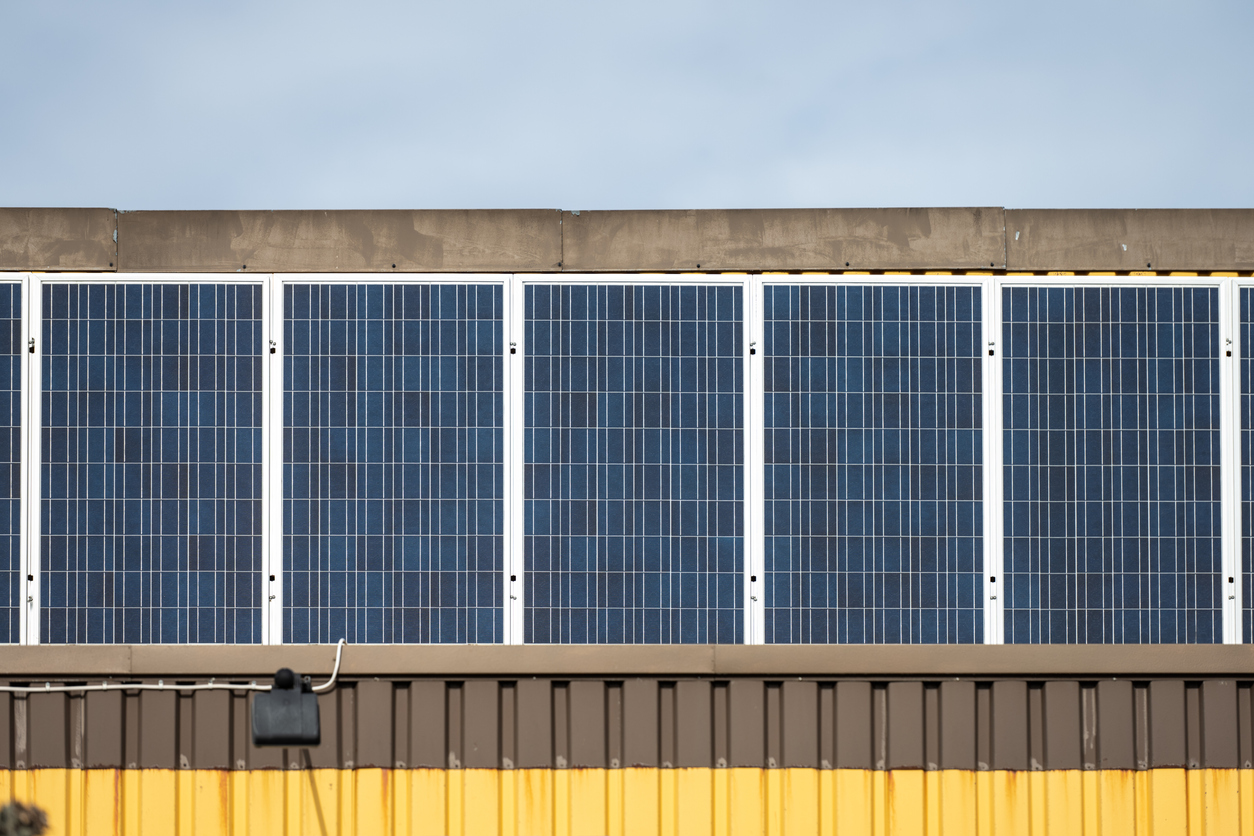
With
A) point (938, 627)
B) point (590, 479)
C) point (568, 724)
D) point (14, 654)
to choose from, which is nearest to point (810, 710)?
point (938, 627)

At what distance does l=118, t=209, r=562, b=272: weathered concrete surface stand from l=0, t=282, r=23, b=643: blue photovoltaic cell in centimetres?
93

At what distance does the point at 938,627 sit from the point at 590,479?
2.67 meters

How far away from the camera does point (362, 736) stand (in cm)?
536

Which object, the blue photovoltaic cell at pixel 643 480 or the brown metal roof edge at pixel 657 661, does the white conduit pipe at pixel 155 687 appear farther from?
the blue photovoltaic cell at pixel 643 480

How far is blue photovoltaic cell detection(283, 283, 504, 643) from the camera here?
17.6ft

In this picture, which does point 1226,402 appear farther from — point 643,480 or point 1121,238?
point 643,480

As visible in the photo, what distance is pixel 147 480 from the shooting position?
5336 millimetres

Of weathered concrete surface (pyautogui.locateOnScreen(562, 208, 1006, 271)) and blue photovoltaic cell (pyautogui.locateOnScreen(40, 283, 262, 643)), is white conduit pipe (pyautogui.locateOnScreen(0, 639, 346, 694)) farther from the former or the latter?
weathered concrete surface (pyautogui.locateOnScreen(562, 208, 1006, 271))

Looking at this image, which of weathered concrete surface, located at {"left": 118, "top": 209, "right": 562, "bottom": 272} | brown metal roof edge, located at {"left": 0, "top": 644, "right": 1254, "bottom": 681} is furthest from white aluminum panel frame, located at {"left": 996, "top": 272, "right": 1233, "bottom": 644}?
weathered concrete surface, located at {"left": 118, "top": 209, "right": 562, "bottom": 272}

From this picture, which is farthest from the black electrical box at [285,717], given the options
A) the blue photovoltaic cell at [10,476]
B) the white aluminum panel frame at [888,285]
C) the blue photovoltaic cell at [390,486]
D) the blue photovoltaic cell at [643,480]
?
the white aluminum panel frame at [888,285]

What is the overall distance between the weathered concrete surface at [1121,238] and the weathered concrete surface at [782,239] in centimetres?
24

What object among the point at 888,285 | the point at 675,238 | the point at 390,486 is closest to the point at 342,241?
the point at 390,486

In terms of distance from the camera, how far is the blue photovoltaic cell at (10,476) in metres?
5.30

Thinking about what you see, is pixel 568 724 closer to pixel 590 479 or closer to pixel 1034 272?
pixel 590 479
